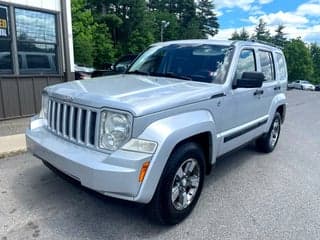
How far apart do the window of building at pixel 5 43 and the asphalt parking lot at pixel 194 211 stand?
139 inches

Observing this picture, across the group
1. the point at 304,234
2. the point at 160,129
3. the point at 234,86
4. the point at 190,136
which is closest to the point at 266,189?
the point at 304,234

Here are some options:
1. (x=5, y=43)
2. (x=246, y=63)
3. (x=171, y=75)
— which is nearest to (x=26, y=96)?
(x=5, y=43)

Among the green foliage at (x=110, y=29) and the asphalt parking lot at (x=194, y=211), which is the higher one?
the green foliage at (x=110, y=29)

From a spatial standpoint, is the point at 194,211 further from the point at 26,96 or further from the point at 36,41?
the point at 36,41

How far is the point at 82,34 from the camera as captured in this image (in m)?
32.5

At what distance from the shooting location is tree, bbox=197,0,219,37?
2601 inches

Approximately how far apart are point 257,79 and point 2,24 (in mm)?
6430

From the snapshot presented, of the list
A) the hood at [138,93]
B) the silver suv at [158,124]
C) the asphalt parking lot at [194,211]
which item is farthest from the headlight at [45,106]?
the asphalt parking lot at [194,211]

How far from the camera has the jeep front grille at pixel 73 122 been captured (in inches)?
116

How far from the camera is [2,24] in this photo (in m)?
7.55

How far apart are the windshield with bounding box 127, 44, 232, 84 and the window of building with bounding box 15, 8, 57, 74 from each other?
4512mm

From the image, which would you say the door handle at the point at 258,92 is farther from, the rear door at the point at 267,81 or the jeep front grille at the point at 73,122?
the jeep front grille at the point at 73,122

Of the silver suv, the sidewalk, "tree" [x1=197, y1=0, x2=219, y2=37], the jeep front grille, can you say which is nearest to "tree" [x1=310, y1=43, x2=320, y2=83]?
"tree" [x1=197, y1=0, x2=219, y2=37]

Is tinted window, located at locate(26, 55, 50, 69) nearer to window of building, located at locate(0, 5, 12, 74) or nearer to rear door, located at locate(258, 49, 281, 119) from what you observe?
window of building, located at locate(0, 5, 12, 74)
